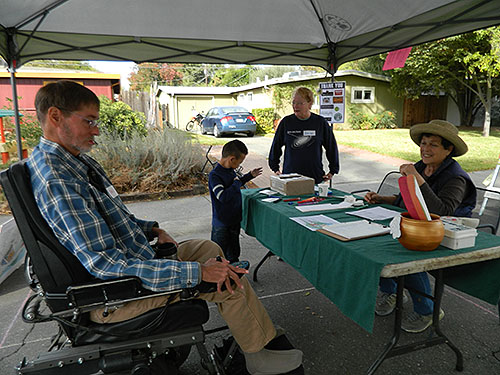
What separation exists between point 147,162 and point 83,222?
6175 millimetres

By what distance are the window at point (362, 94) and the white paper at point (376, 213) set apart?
18712 millimetres

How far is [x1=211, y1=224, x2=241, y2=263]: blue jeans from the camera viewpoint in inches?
130

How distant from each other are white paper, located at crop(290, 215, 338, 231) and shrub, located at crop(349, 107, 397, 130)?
60.5 feet

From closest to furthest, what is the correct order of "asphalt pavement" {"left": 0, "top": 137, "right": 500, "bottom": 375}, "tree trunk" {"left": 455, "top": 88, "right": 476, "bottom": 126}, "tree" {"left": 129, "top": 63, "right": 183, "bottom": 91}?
1. "asphalt pavement" {"left": 0, "top": 137, "right": 500, "bottom": 375}
2. "tree trunk" {"left": 455, "top": 88, "right": 476, "bottom": 126}
3. "tree" {"left": 129, "top": 63, "right": 183, "bottom": 91}

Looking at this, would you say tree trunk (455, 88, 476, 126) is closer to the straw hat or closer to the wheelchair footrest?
the straw hat

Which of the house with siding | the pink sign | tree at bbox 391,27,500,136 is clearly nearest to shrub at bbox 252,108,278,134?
the house with siding

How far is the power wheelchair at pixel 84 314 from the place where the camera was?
1553 mm

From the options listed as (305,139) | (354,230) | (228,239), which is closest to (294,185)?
(228,239)

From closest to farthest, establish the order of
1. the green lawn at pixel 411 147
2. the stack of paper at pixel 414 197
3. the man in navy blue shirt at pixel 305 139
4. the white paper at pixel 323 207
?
1. the stack of paper at pixel 414 197
2. the white paper at pixel 323 207
3. the man in navy blue shirt at pixel 305 139
4. the green lawn at pixel 411 147

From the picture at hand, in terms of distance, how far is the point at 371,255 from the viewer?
1.80m

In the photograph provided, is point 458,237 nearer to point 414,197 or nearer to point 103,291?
point 414,197

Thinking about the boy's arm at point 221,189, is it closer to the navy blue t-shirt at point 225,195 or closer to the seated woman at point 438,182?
the navy blue t-shirt at point 225,195

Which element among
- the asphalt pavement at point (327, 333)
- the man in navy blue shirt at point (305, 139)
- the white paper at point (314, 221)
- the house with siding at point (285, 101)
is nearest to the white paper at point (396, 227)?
the white paper at point (314, 221)

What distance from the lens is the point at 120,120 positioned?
921 cm
